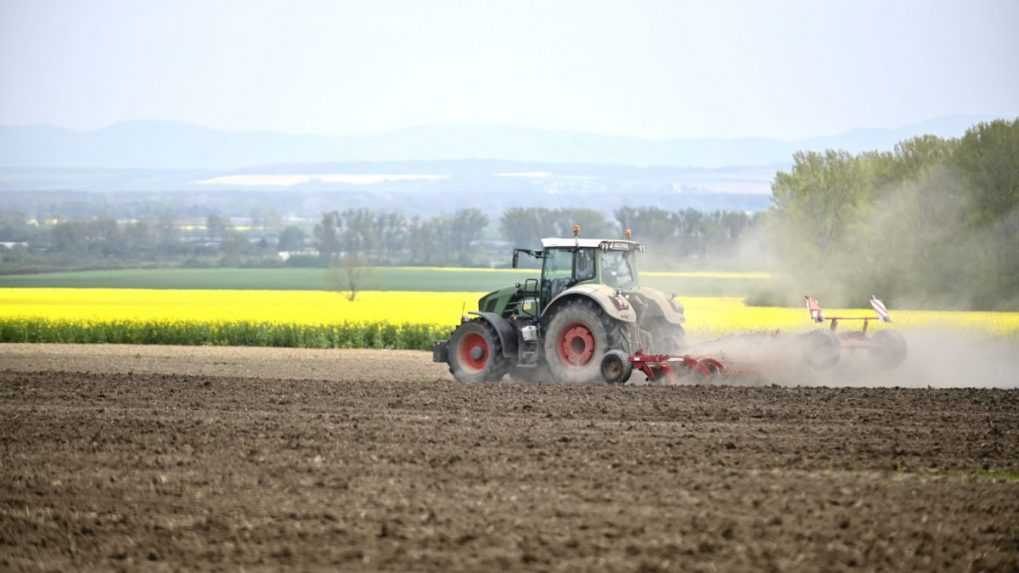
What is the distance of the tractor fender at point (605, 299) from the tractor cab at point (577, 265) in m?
0.36

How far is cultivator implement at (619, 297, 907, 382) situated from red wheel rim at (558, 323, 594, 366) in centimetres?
40

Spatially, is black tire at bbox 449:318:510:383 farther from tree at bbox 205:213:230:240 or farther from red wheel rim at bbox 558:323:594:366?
tree at bbox 205:213:230:240

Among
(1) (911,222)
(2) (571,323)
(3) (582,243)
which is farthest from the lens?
(1) (911,222)

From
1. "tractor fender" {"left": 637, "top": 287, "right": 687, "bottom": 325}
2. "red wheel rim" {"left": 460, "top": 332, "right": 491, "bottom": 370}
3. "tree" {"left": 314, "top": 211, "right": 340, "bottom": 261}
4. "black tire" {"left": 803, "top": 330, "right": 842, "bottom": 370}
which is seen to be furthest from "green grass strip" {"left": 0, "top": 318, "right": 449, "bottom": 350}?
"tree" {"left": 314, "top": 211, "right": 340, "bottom": 261}

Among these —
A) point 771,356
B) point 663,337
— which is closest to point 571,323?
point 663,337

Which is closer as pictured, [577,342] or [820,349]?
[577,342]

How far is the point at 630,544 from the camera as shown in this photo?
9672mm

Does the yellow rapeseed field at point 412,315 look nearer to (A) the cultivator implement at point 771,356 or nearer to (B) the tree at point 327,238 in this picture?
(A) the cultivator implement at point 771,356

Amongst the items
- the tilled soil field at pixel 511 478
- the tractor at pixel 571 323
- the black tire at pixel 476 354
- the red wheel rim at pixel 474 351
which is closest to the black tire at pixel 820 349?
the tilled soil field at pixel 511 478

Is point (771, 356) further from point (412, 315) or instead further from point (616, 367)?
point (412, 315)

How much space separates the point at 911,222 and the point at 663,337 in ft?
79.4

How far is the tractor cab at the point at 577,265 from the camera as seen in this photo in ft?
67.2

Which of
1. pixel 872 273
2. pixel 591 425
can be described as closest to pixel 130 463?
pixel 591 425

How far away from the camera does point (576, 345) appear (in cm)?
2016
